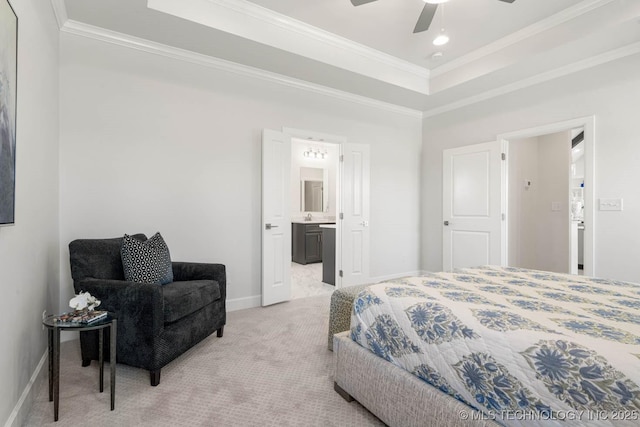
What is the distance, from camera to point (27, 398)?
1.70 meters

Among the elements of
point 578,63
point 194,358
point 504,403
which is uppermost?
point 578,63

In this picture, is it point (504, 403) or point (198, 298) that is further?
point (198, 298)

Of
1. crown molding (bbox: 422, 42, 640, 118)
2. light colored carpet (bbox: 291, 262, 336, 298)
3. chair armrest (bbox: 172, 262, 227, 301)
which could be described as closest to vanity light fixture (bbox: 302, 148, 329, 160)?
light colored carpet (bbox: 291, 262, 336, 298)

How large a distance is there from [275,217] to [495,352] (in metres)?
2.86

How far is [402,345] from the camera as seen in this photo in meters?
1.44

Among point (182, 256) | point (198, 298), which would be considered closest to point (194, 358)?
point (198, 298)

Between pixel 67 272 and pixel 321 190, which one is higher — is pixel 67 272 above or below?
below

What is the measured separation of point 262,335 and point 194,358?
614mm

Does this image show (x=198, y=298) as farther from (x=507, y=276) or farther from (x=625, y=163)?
(x=625, y=163)

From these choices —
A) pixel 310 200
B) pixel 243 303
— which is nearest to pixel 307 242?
pixel 310 200

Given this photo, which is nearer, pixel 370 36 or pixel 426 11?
pixel 426 11

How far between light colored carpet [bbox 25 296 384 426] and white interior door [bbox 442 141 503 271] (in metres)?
2.77

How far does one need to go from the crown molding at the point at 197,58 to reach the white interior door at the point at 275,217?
Result: 68 centimetres

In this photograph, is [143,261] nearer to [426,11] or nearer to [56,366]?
[56,366]
